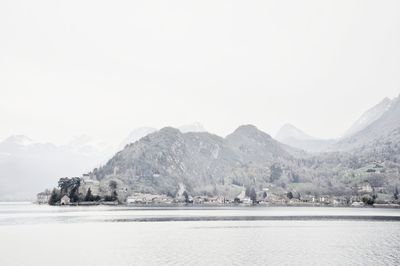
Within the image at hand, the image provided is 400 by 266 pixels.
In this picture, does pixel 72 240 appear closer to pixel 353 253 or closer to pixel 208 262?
pixel 208 262

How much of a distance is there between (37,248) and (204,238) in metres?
37.9

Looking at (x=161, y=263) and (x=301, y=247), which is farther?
(x=301, y=247)

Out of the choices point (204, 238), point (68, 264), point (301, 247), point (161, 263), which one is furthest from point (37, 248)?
point (301, 247)

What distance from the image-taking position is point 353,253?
92.1 meters

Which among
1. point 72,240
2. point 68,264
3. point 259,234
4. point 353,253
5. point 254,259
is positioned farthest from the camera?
point 259,234

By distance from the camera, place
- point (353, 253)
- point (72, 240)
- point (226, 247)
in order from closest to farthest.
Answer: point (353, 253)
point (226, 247)
point (72, 240)

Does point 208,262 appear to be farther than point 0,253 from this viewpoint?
No

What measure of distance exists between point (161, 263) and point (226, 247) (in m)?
23.7

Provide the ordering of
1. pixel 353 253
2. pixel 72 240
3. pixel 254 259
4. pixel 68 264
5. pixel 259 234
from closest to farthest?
pixel 68 264 < pixel 254 259 < pixel 353 253 < pixel 72 240 < pixel 259 234

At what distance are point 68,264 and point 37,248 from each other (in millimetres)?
22316

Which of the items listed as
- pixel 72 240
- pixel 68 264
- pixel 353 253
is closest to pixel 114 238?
pixel 72 240

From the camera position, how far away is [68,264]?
77.7 meters

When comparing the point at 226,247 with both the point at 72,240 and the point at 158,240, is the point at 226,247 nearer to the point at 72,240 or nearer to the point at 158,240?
the point at 158,240

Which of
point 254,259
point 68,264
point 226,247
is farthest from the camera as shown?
point 226,247
